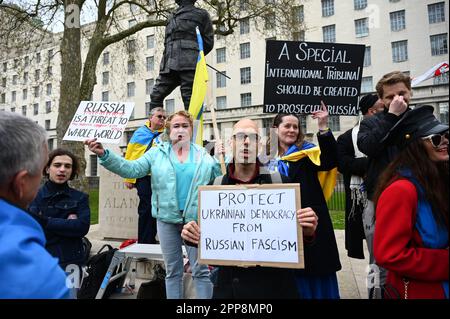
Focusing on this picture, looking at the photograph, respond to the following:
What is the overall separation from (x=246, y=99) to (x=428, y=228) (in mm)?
41245

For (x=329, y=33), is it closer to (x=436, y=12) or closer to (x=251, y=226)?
(x=436, y=12)

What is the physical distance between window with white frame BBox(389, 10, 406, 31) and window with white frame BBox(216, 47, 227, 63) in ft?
60.7

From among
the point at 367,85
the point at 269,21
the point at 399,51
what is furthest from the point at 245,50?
the point at 269,21

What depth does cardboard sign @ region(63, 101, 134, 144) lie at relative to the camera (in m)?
2.97

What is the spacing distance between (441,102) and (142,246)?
3399 centimetres

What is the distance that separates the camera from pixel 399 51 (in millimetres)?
36062

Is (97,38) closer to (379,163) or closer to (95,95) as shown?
(379,163)

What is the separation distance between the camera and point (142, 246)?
385 cm

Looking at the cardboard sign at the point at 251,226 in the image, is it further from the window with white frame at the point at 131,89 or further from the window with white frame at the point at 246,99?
the window with white frame at the point at 131,89

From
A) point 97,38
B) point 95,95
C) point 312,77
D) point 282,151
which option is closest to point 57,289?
point 282,151

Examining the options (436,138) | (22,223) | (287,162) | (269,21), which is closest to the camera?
(22,223)

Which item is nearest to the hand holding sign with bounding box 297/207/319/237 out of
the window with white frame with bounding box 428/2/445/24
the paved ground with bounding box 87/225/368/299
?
the paved ground with bounding box 87/225/368/299

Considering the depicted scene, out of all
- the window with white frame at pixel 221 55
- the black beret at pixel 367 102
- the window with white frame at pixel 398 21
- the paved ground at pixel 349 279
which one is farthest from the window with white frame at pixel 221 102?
the black beret at pixel 367 102

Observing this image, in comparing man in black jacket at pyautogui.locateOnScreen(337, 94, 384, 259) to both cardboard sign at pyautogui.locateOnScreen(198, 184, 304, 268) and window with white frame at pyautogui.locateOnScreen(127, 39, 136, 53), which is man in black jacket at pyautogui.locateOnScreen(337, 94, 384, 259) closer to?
cardboard sign at pyautogui.locateOnScreen(198, 184, 304, 268)
